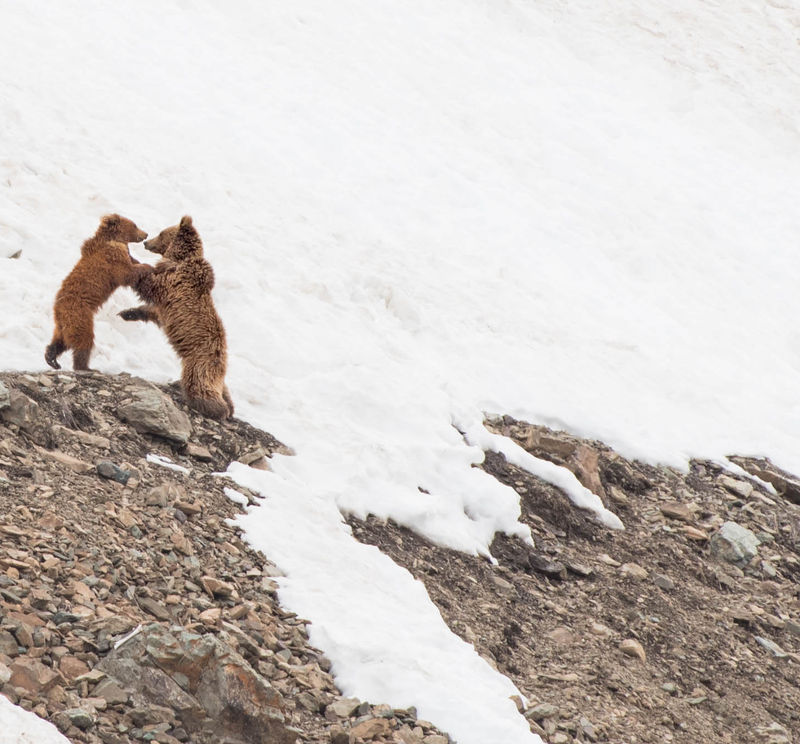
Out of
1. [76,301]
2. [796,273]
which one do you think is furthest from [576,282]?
[76,301]

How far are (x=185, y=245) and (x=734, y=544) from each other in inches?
266

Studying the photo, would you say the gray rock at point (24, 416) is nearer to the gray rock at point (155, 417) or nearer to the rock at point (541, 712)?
the gray rock at point (155, 417)

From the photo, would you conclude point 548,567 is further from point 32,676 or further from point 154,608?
point 32,676

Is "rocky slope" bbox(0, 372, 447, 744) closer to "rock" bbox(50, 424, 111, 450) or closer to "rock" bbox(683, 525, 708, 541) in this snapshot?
"rock" bbox(50, 424, 111, 450)

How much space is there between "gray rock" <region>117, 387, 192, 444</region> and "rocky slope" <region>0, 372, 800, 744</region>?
0.06ft

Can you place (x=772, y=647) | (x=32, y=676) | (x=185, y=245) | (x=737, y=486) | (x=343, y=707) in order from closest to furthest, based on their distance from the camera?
(x=32, y=676) → (x=343, y=707) → (x=772, y=647) → (x=185, y=245) → (x=737, y=486)

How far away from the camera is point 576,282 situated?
54.5 ft

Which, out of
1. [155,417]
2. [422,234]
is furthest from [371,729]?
[422,234]

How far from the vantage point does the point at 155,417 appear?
784 centimetres

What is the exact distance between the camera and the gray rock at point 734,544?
988 cm

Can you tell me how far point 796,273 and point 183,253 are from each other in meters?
15.4

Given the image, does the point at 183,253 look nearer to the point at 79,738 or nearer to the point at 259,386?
the point at 259,386

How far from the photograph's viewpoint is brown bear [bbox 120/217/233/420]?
8641 mm

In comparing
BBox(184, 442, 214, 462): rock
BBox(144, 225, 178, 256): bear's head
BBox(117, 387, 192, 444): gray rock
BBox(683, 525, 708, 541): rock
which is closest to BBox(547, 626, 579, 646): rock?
BBox(683, 525, 708, 541): rock
